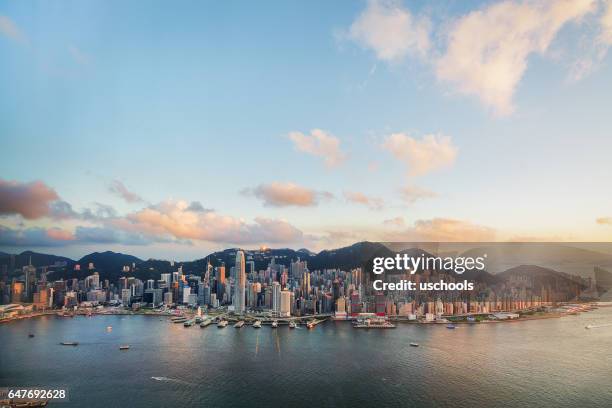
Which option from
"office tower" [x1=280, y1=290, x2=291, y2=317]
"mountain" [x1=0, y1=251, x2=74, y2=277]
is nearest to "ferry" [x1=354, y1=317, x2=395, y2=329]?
"office tower" [x1=280, y1=290, x2=291, y2=317]

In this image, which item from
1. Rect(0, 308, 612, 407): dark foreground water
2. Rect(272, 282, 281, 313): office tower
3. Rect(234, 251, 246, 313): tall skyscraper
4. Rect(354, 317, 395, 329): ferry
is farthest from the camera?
Rect(234, 251, 246, 313): tall skyscraper

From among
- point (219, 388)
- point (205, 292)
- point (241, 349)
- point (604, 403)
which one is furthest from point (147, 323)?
point (604, 403)

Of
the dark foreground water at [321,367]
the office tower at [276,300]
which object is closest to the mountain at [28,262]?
the dark foreground water at [321,367]

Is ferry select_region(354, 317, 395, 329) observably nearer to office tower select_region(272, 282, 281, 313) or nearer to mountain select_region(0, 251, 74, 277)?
office tower select_region(272, 282, 281, 313)

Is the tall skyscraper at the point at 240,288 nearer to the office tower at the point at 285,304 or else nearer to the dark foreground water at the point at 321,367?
the office tower at the point at 285,304

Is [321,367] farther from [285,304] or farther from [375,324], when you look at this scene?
[285,304]
